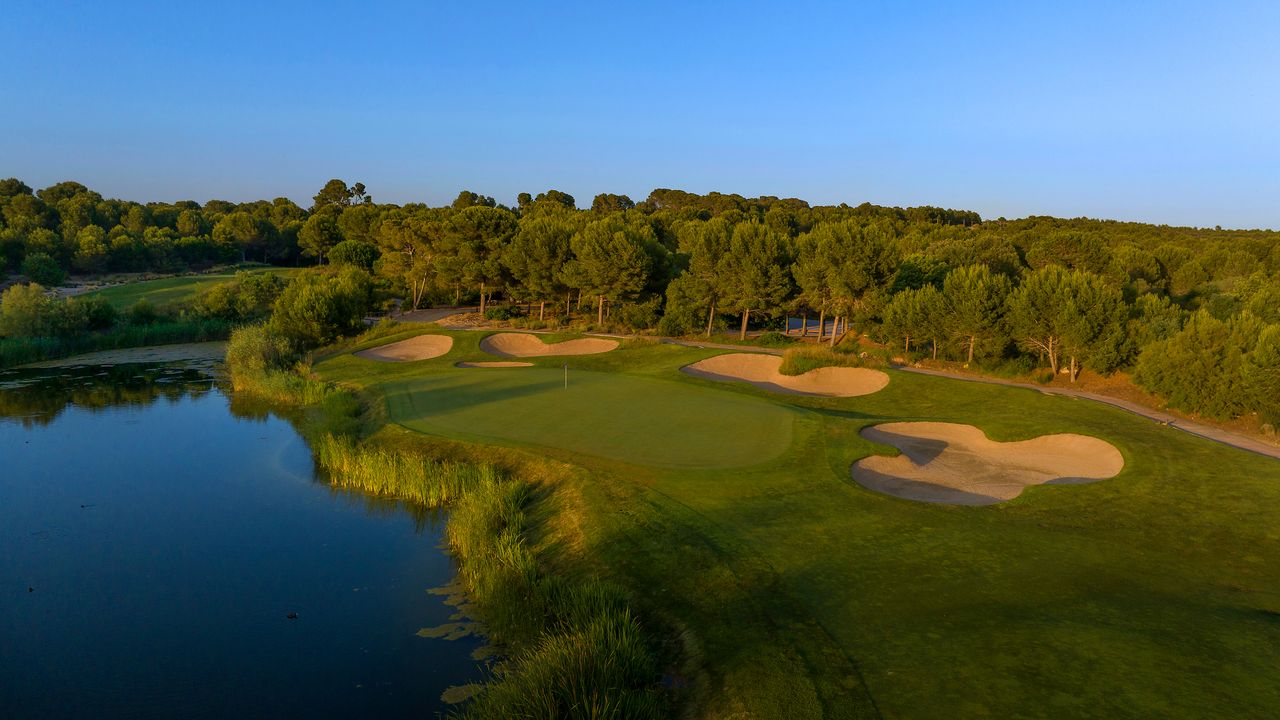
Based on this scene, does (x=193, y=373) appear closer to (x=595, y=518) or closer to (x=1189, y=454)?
(x=595, y=518)

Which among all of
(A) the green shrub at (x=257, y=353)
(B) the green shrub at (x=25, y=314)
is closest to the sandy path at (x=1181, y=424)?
(A) the green shrub at (x=257, y=353)

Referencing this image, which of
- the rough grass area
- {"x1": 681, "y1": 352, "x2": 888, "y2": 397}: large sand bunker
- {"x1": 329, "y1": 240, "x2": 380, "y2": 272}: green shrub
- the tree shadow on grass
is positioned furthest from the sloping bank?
{"x1": 329, "y1": 240, "x2": 380, "y2": 272}: green shrub

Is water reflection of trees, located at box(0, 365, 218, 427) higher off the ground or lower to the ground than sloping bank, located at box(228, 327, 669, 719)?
lower

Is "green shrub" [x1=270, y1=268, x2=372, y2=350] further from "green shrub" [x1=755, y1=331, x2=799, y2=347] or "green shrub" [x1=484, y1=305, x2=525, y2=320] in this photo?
"green shrub" [x1=755, y1=331, x2=799, y2=347]

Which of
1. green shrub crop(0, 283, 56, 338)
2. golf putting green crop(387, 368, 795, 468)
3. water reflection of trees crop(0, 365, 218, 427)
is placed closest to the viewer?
golf putting green crop(387, 368, 795, 468)

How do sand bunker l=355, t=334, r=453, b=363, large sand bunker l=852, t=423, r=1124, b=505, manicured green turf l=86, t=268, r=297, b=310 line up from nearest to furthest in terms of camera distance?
large sand bunker l=852, t=423, r=1124, b=505 < sand bunker l=355, t=334, r=453, b=363 < manicured green turf l=86, t=268, r=297, b=310

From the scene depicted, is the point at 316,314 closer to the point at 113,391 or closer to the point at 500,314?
the point at 113,391
